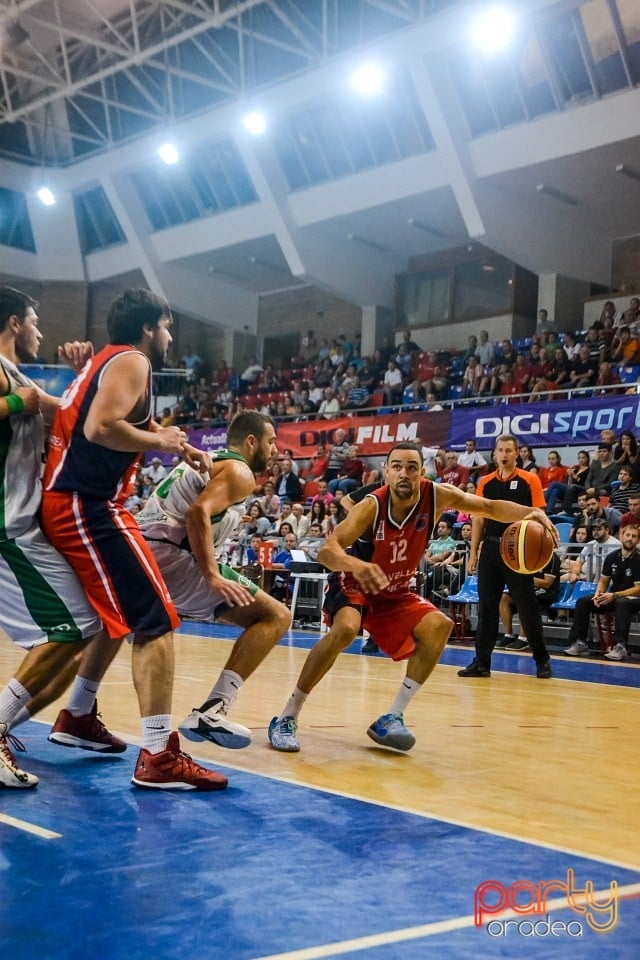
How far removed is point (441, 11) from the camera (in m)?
18.4

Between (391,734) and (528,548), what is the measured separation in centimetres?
183

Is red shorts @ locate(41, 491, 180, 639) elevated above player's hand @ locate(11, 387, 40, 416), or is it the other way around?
player's hand @ locate(11, 387, 40, 416)

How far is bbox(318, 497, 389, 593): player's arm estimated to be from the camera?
14.3 feet

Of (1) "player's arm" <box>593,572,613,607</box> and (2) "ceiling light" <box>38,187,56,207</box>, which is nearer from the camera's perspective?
(1) "player's arm" <box>593,572,613,607</box>

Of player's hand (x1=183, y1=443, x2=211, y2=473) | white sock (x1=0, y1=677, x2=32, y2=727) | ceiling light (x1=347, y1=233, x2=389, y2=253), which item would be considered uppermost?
ceiling light (x1=347, y1=233, x2=389, y2=253)

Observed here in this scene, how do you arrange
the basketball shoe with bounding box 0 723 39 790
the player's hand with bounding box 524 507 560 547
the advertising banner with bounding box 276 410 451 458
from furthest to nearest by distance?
the advertising banner with bounding box 276 410 451 458, the player's hand with bounding box 524 507 560 547, the basketball shoe with bounding box 0 723 39 790

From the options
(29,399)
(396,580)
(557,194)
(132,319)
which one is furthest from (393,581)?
(557,194)

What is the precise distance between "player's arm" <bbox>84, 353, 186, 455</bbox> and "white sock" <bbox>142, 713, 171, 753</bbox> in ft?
3.19

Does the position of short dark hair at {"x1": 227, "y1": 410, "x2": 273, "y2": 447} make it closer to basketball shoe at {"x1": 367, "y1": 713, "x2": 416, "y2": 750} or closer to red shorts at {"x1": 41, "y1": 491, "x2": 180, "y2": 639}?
red shorts at {"x1": 41, "y1": 491, "x2": 180, "y2": 639}

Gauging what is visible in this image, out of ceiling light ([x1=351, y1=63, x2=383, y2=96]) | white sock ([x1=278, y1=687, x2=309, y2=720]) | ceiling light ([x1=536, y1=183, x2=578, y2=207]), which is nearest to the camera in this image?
white sock ([x1=278, y1=687, x2=309, y2=720])

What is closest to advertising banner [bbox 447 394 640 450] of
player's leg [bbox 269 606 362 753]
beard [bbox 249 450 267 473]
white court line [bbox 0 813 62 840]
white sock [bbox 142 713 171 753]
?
player's leg [bbox 269 606 362 753]

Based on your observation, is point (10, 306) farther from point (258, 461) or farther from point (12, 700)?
point (12, 700)

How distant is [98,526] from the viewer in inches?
150

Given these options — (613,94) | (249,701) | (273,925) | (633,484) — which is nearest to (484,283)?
(613,94)
